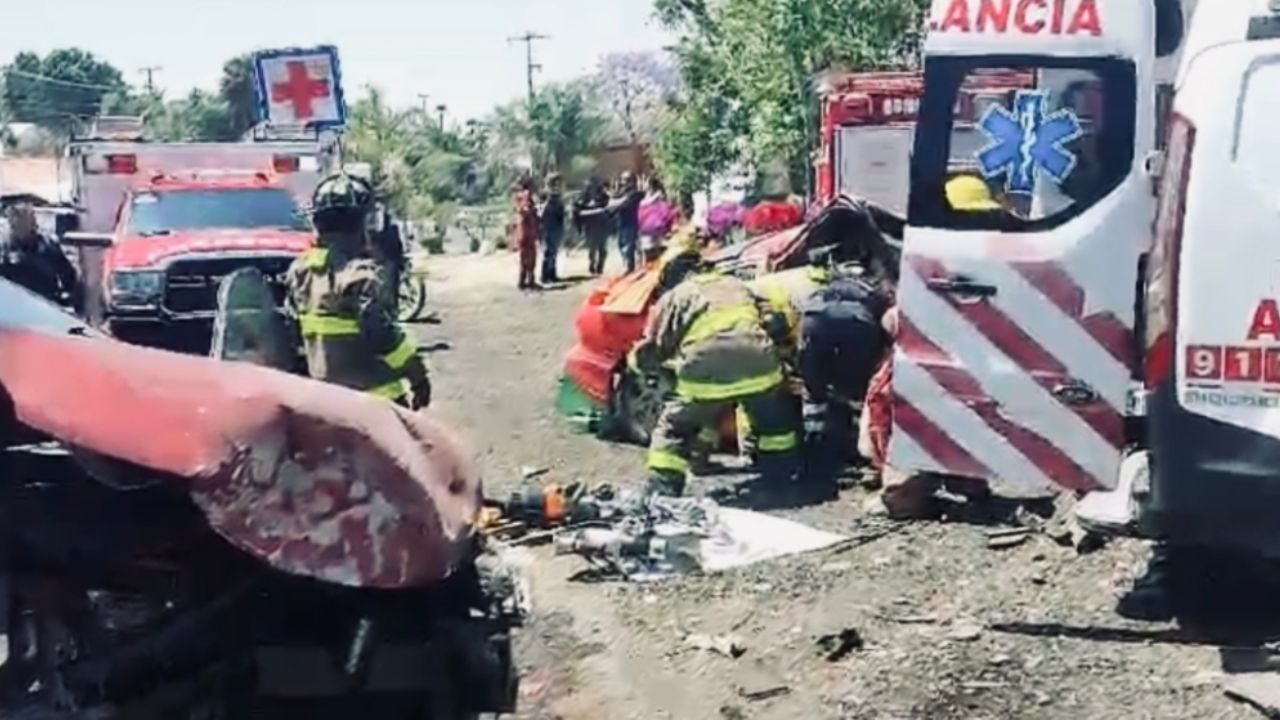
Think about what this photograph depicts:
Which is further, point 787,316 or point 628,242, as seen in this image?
point 628,242

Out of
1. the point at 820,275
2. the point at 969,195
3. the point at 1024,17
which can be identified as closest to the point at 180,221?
the point at 820,275

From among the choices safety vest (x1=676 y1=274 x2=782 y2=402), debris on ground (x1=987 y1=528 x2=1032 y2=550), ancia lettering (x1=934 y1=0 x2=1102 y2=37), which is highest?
ancia lettering (x1=934 y1=0 x2=1102 y2=37)

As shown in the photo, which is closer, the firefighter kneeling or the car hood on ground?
the car hood on ground

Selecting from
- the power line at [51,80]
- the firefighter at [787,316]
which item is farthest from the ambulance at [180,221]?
the power line at [51,80]

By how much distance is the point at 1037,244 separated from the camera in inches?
314

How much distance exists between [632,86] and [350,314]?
5798 cm

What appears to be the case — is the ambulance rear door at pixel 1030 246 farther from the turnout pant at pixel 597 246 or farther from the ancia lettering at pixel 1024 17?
the turnout pant at pixel 597 246

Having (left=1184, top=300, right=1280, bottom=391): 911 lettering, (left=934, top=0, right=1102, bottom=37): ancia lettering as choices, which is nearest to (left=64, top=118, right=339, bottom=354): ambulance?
(left=934, top=0, right=1102, bottom=37): ancia lettering

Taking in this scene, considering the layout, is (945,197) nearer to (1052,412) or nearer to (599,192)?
(1052,412)

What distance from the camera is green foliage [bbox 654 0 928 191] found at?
24172mm

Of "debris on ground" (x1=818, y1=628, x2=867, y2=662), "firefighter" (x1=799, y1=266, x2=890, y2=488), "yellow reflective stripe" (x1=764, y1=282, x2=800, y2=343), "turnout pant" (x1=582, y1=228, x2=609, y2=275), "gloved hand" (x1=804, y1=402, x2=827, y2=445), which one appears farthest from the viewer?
"turnout pant" (x1=582, y1=228, x2=609, y2=275)

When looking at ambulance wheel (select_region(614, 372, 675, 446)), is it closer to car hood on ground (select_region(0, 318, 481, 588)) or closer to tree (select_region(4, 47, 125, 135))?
car hood on ground (select_region(0, 318, 481, 588))

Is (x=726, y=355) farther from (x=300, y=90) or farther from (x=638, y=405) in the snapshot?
(x=300, y=90)

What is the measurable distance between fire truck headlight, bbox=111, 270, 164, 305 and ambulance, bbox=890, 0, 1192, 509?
382 inches
